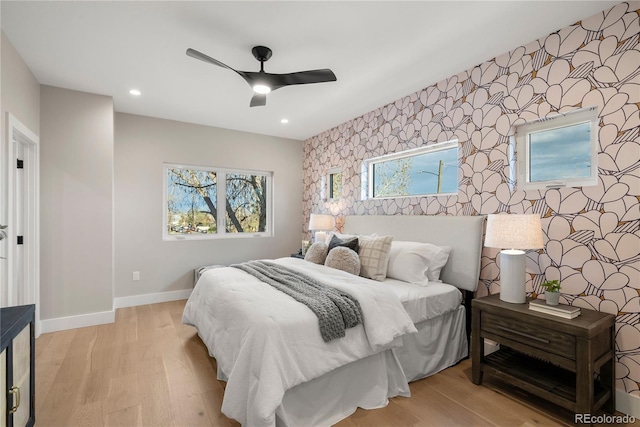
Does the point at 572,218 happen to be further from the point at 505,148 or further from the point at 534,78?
the point at 534,78

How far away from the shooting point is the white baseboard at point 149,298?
404 cm

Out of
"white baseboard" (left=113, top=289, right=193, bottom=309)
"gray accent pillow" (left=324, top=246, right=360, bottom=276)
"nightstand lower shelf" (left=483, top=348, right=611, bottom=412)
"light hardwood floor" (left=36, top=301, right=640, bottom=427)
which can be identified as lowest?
"light hardwood floor" (left=36, top=301, right=640, bottom=427)

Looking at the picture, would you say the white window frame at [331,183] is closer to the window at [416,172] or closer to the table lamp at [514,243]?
the window at [416,172]

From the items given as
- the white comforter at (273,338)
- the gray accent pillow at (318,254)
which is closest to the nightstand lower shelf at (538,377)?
the white comforter at (273,338)

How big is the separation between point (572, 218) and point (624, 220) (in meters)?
0.26

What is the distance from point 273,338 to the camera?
1625 millimetres

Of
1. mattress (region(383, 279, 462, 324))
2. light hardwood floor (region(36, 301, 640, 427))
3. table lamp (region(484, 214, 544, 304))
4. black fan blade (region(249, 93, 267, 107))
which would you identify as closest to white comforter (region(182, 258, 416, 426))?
mattress (region(383, 279, 462, 324))

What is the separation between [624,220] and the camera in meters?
1.93

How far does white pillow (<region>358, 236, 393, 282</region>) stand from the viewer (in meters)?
2.81

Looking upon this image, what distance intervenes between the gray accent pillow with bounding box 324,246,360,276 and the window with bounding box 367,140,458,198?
116cm

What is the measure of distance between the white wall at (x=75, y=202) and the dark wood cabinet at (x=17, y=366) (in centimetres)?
192

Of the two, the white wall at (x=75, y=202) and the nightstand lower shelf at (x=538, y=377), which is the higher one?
the white wall at (x=75, y=202)

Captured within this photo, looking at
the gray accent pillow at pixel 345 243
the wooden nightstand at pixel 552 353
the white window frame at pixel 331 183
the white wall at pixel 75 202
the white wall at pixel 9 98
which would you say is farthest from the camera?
the white window frame at pixel 331 183

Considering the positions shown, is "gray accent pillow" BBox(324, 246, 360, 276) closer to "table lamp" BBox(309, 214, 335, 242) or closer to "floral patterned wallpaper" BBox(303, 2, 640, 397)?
"floral patterned wallpaper" BBox(303, 2, 640, 397)
